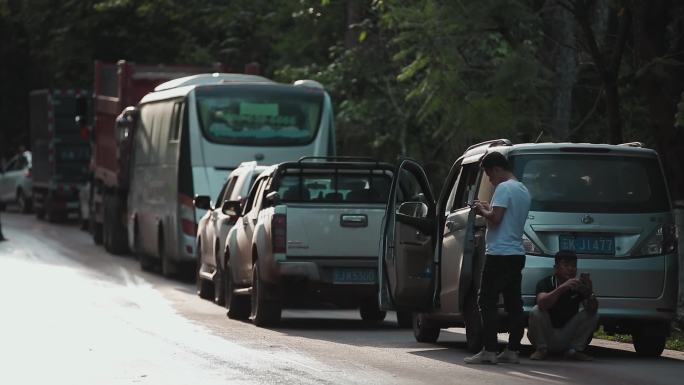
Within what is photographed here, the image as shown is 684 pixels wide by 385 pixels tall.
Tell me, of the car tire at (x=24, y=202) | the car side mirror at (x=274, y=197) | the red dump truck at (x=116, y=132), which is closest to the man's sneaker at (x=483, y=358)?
the car side mirror at (x=274, y=197)

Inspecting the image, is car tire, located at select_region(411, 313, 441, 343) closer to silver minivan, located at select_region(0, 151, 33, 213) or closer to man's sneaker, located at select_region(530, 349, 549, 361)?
man's sneaker, located at select_region(530, 349, 549, 361)

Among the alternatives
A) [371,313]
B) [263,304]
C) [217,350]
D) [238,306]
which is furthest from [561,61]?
[217,350]

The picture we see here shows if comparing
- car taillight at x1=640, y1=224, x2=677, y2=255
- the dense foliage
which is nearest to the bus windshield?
the dense foliage

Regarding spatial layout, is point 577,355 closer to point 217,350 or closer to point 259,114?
point 217,350

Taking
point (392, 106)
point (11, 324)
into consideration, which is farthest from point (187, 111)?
point (11, 324)

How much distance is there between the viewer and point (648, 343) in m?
15.0

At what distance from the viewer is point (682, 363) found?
14570 mm

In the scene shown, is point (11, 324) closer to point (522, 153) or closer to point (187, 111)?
point (522, 153)

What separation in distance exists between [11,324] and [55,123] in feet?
100

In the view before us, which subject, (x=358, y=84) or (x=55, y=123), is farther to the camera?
(x=55, y=123)

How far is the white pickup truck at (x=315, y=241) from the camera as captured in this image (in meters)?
18.6

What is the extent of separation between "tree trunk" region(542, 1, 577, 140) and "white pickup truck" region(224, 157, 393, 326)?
166 inches

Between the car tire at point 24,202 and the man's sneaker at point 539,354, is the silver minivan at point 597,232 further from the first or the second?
the car tire at point 24,202

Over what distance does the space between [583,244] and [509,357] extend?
3.85ft
